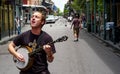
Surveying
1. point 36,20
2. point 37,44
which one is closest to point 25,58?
point 37,44

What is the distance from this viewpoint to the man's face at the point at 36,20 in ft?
17.5

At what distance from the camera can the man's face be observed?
534 centimetres

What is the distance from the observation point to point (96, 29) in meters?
35.1

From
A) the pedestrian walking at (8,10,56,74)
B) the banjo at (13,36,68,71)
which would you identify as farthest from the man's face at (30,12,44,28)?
the banjo at (13,36,68,71)

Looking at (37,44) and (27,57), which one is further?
(37,44)

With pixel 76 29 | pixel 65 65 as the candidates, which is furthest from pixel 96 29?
pixel 65 65

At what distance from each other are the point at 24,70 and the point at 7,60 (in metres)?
11.2

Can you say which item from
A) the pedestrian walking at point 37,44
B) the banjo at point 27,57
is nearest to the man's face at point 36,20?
the pedestrian walking at point 37,44

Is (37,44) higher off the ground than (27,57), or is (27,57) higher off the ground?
(37,44)

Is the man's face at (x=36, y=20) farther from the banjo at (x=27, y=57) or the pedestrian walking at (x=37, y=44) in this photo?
the banjo at (x=27, y=57)

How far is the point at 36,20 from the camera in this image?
535cm

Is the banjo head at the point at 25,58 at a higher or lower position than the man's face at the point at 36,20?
lower

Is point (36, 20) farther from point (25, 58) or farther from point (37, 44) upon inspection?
point (25, 58)

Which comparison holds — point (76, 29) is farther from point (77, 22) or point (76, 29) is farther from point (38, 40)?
point (38, 40)
